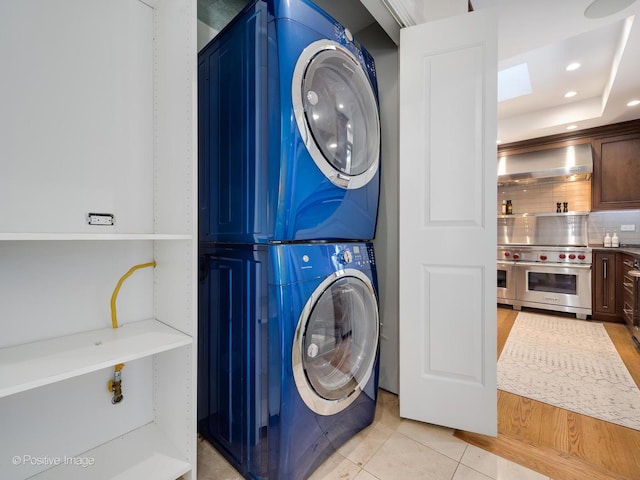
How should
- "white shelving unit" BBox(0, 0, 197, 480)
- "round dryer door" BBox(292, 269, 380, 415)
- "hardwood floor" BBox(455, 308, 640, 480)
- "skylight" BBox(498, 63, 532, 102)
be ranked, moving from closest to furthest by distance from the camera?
"white shelving unit" BBox(0, 0, 197, 480)
"round dryer door" BBox(292, 269, 380, 415)
"hardwood floor" BBox(455, 308, 640, 480)
"skylight" BBox(498, 63, 532, 102)

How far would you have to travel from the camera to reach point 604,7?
6.49ft

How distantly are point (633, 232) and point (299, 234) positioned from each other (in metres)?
4.94

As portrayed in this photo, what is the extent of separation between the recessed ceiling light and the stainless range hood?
2239 mm

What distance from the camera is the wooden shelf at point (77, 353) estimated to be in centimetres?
75

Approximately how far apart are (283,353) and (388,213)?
109cm

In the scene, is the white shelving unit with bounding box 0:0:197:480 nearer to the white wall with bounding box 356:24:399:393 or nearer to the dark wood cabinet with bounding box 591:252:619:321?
the white wall with bounding box 356:24:399:393

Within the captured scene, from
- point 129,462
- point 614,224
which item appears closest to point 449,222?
point 129,462

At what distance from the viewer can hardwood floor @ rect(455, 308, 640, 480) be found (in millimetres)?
1233

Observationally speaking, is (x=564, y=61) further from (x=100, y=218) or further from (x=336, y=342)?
(x=100, y=218)

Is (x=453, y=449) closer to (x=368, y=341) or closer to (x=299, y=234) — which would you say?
(x=368, y=341)

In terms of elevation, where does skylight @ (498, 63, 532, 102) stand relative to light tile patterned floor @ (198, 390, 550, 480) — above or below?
above

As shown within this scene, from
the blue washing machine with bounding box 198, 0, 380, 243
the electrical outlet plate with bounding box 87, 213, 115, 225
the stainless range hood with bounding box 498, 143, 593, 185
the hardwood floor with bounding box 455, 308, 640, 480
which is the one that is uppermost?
the stainless range hood with bounding box 498, 143, 593, 185

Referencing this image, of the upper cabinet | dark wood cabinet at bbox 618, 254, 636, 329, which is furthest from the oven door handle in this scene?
the upper cabinet

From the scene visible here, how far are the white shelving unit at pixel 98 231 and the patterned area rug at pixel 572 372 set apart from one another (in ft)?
6.92
